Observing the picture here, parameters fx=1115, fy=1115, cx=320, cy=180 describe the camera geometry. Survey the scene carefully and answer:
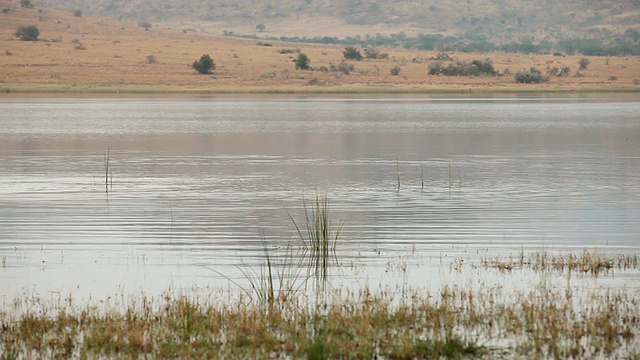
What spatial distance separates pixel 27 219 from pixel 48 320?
325 inches

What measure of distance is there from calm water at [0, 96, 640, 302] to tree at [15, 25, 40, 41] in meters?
44.7

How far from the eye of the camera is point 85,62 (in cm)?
7788

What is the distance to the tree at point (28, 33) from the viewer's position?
3570 inches

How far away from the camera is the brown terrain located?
73375 millimetres

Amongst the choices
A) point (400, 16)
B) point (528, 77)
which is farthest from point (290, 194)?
point (400, 16)

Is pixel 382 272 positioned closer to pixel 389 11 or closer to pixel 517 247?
pixel 517 247

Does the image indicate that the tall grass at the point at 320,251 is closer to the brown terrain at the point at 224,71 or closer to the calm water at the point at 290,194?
the calm water at the point at 290,194

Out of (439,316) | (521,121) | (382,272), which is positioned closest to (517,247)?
(382,272)

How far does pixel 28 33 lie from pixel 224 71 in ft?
75.5

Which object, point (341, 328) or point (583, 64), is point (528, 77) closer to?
point (583, 64)

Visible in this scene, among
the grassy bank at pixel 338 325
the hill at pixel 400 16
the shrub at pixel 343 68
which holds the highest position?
the hill at pixel 400 16

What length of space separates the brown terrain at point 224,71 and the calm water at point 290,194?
25.6 meters

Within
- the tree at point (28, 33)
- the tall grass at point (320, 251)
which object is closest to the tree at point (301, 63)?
the tree at point (28, 33)

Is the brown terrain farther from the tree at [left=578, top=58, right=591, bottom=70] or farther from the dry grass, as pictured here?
the dry grass
